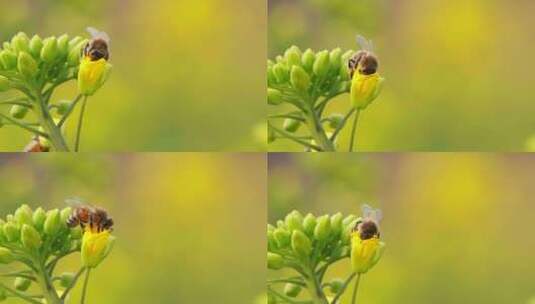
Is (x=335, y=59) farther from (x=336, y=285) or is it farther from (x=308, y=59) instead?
(x=336, y=285)

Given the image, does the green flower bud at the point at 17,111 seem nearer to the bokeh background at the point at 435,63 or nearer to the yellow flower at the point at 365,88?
the bokeh background at the point at 435,63

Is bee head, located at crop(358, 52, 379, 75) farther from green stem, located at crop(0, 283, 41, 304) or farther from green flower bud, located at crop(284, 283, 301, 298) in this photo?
green stem, located at crop(0, 283, 41, 304)

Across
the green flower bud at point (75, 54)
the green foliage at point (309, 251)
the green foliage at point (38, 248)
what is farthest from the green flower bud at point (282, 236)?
the green flower bud at point (75, 54)

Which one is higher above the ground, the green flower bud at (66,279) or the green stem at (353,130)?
the green stem at (353,130)

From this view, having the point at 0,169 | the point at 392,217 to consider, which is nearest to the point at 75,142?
the point at 0,169

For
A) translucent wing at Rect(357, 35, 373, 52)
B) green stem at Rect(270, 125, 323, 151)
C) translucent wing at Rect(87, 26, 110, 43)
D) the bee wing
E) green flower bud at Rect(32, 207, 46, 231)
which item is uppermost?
translucent wing at Rect(87, 26, 110, 43)

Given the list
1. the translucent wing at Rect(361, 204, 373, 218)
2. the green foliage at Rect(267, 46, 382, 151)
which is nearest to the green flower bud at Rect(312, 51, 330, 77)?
the green foliage at Rect(267, 46, 382, 151)
